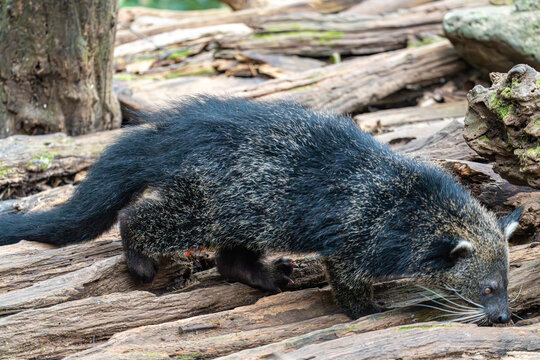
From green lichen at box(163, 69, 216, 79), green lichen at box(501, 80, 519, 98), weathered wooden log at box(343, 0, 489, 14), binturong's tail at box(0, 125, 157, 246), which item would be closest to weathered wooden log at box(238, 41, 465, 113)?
green lichen at box(163, 69, 216, 79)

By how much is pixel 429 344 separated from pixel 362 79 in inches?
280

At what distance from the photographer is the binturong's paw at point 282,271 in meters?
6.51

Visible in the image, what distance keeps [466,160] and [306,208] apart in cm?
267

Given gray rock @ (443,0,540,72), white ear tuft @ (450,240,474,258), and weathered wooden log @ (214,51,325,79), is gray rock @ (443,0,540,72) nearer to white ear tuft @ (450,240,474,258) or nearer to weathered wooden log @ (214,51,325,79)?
weathered wooden log @ (214,51,325,79)

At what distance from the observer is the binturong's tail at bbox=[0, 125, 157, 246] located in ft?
20.7

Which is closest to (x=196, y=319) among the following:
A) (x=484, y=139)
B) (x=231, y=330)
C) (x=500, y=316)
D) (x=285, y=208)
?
(x=231, y=330)

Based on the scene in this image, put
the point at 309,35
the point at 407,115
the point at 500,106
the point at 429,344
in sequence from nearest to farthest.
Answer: the point at 429,344, the point at 500,106, the point at 407,115, the point at 309,35

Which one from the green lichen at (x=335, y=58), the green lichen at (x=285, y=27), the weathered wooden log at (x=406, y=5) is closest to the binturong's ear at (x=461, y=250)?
the green lichen at (x=335, y=58)

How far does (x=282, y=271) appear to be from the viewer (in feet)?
21.7

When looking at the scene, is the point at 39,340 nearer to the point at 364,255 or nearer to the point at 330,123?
the point at 364,255

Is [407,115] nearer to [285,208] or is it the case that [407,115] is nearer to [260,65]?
[260,65]

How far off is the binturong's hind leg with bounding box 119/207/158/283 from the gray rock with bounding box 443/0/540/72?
7.58 metres

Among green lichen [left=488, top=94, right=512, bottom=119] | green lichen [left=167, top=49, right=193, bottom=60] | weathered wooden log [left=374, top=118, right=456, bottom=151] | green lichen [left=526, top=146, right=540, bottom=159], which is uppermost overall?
green lichen [left=488, top=94, right=512, bottom=119]

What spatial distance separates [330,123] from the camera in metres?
6.27
